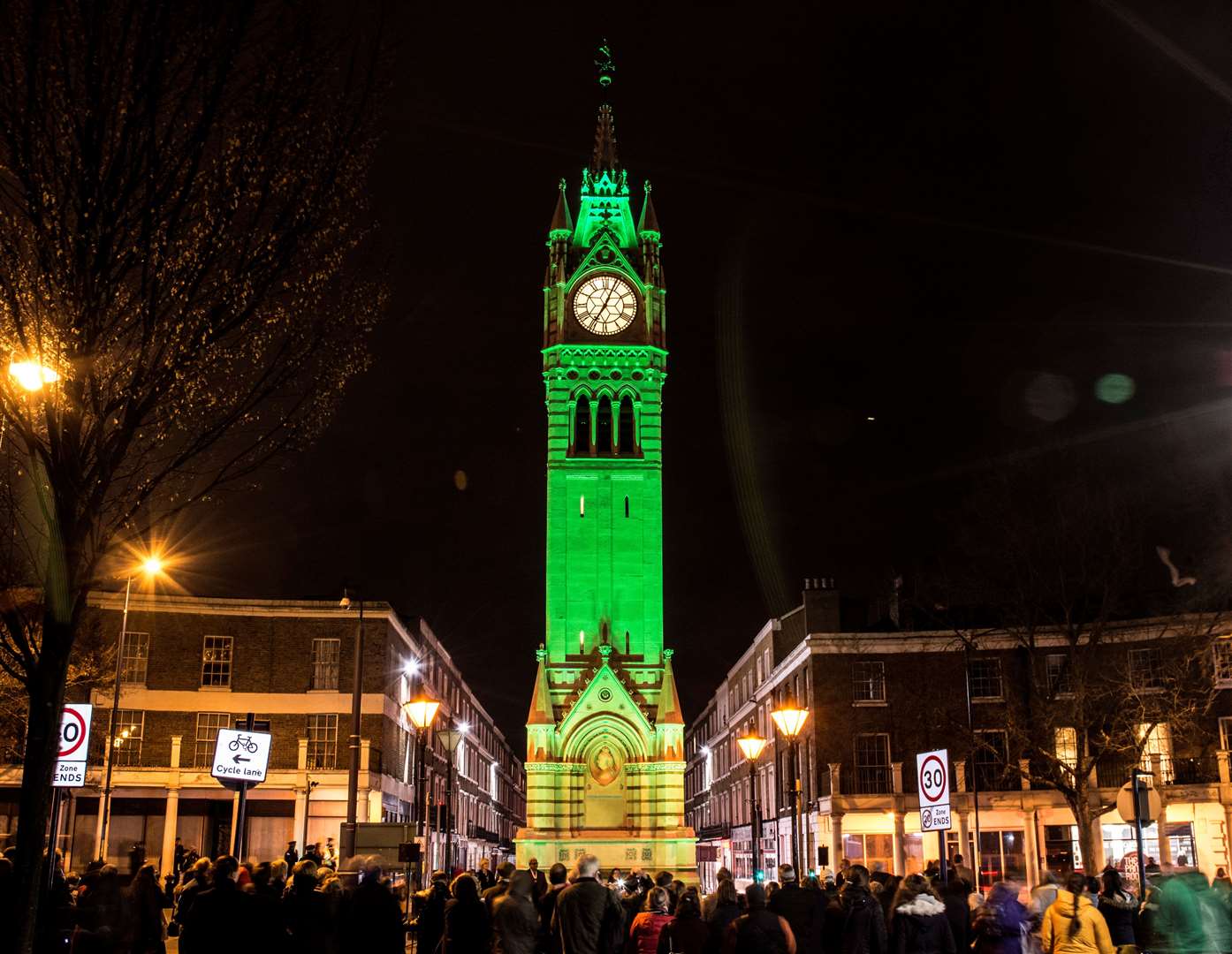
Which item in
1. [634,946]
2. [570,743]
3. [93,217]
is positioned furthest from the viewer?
[570,743]

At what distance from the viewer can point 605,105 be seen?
238 feet

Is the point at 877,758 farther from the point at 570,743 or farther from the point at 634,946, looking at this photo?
the point at 634,946

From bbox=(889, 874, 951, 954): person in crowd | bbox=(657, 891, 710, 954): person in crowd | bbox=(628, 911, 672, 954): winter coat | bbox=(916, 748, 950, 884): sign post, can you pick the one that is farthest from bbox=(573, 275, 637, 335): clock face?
bbox=(889, 874, 951, 954): person in crowd

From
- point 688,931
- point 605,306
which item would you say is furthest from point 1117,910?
point 605,306

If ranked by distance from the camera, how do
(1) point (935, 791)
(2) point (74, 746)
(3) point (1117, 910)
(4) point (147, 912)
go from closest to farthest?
(4) point (147, 912), (2) point (74, 746), (3) point (1117, 910), (1) point (935, 791)

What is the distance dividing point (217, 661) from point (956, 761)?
2966cm

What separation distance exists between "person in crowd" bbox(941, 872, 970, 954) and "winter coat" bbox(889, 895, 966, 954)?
7.24 ft

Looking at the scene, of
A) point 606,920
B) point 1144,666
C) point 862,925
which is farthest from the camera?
point 1144,666

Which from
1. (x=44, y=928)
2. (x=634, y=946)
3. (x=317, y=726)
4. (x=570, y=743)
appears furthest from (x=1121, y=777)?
(x=44, y=928)

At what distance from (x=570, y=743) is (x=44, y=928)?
46428mm

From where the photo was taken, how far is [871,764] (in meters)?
54.7

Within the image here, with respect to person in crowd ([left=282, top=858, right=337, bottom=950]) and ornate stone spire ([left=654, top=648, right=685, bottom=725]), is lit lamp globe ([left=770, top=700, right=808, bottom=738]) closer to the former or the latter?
person in crowd ([left=282, top=858, right=337, bottom=950])

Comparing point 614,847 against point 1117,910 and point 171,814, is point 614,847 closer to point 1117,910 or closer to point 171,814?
point 171,814

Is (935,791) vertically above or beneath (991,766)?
beneath
